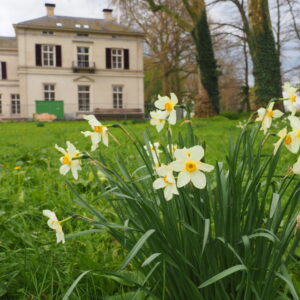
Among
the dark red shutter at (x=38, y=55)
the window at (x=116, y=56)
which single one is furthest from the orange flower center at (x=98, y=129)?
the window at (x=116, y=56)

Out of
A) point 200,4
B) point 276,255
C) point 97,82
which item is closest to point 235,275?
point 276,255

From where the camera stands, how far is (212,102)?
45.0ft

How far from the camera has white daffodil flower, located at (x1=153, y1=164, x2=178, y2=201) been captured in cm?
69

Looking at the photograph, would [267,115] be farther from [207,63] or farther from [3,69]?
[3,69]

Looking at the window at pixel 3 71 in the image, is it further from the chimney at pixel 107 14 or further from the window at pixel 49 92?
the chimney at pixel 107 14

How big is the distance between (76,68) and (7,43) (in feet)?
20.5

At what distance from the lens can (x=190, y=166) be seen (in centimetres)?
67

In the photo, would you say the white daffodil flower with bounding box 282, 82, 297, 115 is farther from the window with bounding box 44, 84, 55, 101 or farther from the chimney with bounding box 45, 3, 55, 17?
the chimney with bounding box 45, 3, 55, 17

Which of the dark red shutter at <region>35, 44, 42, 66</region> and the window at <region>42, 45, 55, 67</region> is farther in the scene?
the window at <region>42, 45, 55, 67</region>

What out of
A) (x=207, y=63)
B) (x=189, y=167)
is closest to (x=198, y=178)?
(x=189, y=167)

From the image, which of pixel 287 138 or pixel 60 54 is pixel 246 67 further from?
pixel 287 138

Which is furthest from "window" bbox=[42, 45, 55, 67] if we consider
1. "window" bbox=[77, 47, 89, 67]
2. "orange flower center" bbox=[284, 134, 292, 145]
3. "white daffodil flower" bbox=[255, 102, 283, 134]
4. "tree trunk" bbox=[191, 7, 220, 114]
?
"orange flower center" bbox=[284, 134, 292, 145]

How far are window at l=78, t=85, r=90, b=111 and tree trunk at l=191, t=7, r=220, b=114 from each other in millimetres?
9903

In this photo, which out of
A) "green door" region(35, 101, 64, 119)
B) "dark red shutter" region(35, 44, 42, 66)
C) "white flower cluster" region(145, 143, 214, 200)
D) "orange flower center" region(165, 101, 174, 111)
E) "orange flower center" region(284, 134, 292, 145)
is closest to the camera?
"white flower cluster" region(145, 143, 214, 200)
